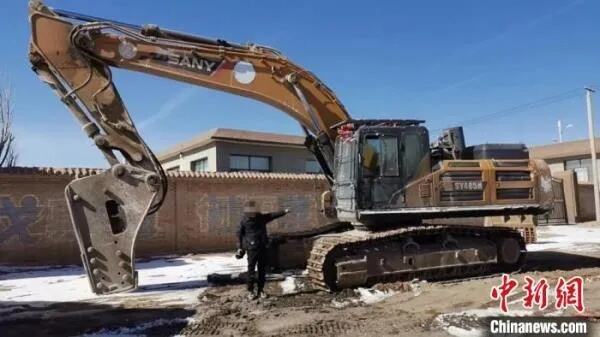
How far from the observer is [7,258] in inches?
538

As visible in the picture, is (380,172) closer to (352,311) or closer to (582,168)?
(352,311)

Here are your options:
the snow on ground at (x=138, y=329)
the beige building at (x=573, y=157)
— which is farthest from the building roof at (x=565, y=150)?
the snow on ground at (x=138, y=329)

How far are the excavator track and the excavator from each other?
0.02 meters

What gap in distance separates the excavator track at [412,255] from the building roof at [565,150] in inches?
976

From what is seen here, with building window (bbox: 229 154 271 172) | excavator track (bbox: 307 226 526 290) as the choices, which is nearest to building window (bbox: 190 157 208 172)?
building window (bbox: 229 154 271 172)

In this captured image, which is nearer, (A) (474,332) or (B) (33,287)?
(A) (474,332)

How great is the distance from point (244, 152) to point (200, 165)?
246 centimetres

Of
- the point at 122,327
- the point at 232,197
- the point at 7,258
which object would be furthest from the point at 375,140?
the point at 7,258

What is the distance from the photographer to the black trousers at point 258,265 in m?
8.45

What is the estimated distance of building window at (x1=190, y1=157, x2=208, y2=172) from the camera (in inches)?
963

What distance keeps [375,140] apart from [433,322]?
367 centimetres

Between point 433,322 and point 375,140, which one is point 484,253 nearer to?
point 375,140

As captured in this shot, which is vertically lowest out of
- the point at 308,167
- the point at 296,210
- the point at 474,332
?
the point at 474,332

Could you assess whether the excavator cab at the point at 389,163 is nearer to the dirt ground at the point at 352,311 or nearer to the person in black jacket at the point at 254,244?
the dirt ground at the point at 352,311
